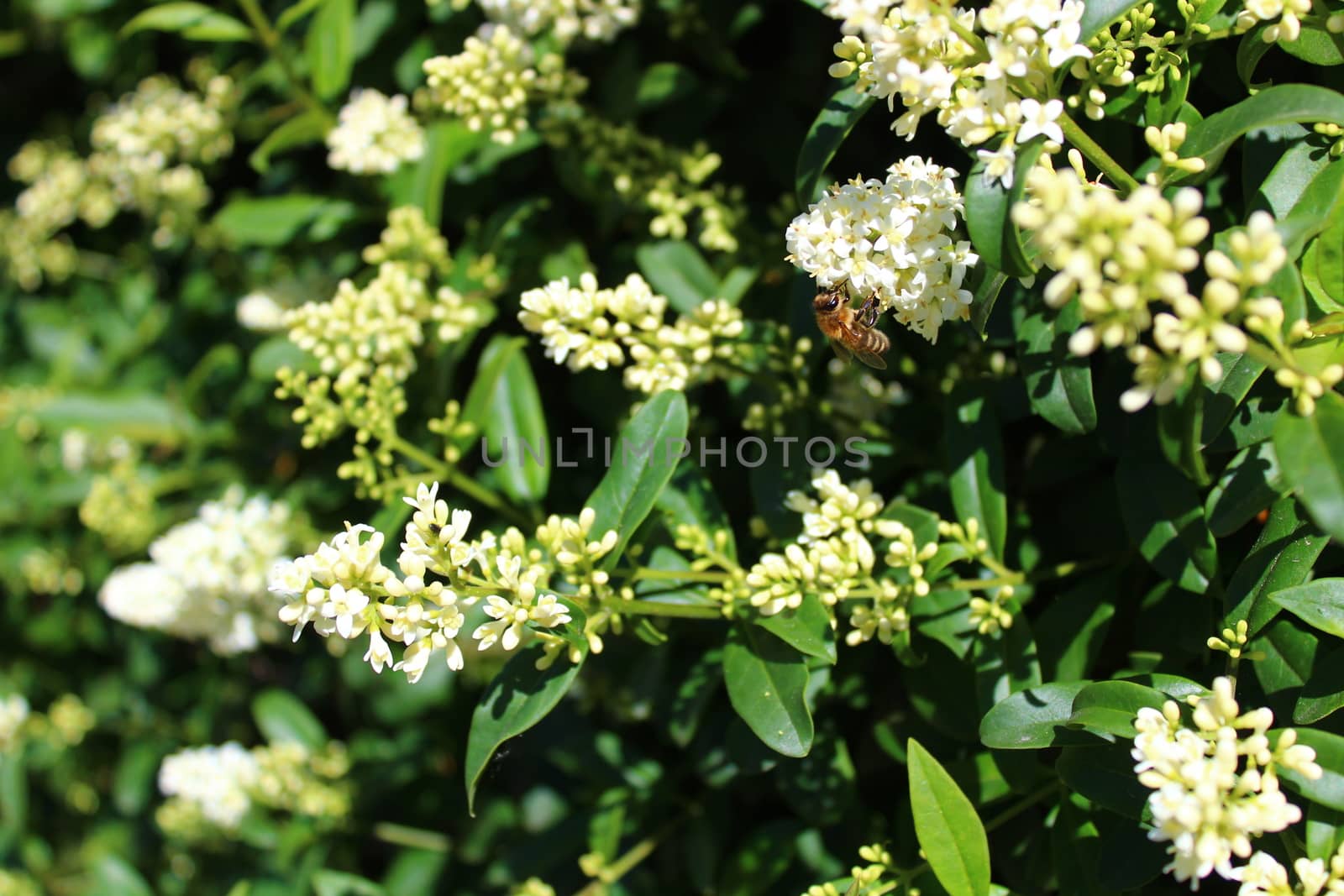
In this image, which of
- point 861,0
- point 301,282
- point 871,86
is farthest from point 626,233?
point 861,0

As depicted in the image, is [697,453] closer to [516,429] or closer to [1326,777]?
[516,429]

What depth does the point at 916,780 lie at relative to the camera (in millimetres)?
1869

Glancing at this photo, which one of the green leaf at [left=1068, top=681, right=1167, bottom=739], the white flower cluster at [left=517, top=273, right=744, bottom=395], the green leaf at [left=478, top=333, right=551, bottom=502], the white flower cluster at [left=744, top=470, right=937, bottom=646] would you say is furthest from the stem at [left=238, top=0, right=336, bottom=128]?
the green leaf at [left=1068, top=681, right=1167, bottom=739]

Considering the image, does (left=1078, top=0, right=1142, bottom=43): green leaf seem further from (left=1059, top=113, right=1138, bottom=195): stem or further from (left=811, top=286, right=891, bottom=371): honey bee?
(left=811, top=286, right=891, bottom=371): honey bee

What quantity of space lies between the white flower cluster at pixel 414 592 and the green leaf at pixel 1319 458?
1122 mm

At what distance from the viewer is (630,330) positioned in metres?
2.26

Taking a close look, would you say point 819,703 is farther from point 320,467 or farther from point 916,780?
point 320,467

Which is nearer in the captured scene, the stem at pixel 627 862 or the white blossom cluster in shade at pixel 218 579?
the stem at pixel 627 862

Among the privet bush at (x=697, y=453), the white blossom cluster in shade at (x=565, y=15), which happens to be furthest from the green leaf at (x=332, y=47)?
the white blossom cluster in shade at (x=565, y=15)

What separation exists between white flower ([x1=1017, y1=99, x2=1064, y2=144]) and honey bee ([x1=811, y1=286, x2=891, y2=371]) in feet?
1.65

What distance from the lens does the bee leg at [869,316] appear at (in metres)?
2.12

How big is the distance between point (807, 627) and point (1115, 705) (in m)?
0.54

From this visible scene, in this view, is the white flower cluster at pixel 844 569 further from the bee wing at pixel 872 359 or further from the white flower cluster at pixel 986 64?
the white flower cluster at pixel 986 64

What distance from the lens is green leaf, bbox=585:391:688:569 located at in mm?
2098
